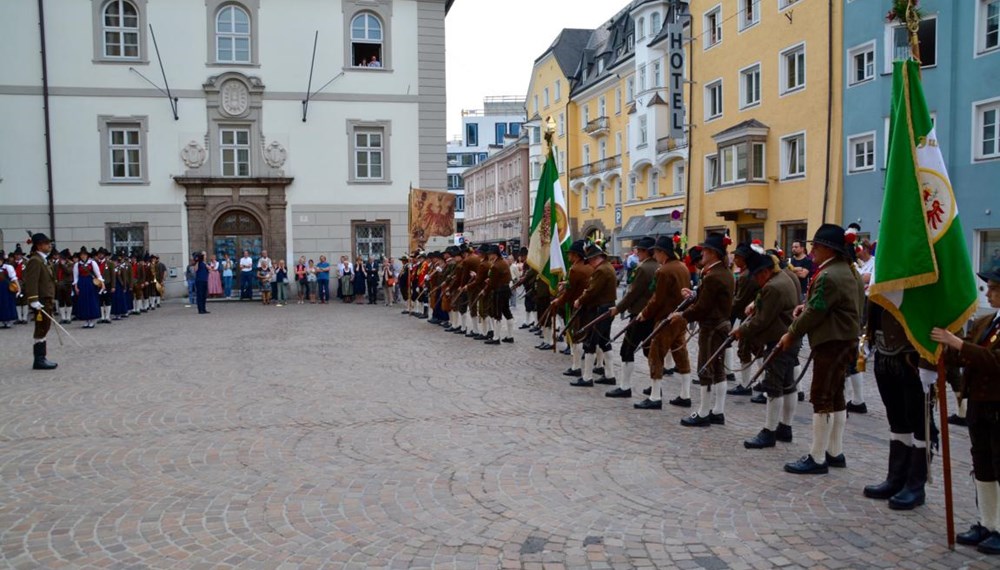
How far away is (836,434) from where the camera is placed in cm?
652

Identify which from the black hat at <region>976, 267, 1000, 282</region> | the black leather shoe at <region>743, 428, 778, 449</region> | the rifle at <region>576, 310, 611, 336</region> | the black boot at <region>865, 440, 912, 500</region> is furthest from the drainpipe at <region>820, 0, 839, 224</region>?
the black hat at <region>976, 267, 1000, 282</region>

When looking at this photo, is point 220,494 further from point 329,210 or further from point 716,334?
point 329,210

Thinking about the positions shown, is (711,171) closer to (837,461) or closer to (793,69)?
(793,69)

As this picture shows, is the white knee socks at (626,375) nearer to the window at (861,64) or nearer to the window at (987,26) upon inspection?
the window at (987,26)

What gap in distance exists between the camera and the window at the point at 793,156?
28.8 meters

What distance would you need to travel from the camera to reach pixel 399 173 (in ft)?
97.9

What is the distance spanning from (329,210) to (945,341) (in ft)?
86.5

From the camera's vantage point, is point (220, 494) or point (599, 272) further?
point (599, 272)

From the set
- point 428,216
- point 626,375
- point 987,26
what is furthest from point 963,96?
point 626,375

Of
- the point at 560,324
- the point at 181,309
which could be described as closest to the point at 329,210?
the point at 181,309

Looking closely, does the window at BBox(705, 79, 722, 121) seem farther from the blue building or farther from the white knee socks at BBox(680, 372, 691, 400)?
the white knee socks at BBox(680, 372, 691, 400)

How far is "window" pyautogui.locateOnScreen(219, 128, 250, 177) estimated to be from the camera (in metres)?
28.3

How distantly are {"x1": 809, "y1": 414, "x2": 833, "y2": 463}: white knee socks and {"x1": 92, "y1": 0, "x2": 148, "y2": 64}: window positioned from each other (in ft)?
90.8

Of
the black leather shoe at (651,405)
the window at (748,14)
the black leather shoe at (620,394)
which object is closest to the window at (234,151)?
the window at (748,14)
